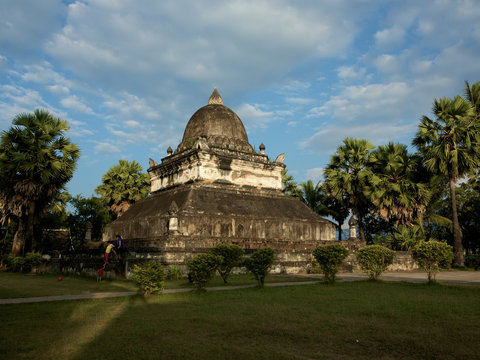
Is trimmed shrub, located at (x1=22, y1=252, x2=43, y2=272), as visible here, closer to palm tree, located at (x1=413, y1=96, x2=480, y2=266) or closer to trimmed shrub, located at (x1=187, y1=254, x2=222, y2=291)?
trimmed shrub, located at (x1=187, y1=254, x2=222, y2=291)

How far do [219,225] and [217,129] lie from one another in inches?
371

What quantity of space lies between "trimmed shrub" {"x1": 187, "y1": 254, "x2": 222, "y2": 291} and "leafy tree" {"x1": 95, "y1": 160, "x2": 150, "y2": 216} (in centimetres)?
2453

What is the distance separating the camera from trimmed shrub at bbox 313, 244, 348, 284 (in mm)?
13820

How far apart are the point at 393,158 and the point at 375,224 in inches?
493

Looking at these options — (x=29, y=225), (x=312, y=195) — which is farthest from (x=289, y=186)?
(x=29, y=225)

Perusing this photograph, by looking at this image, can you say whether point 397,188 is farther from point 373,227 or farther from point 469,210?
point 373,227

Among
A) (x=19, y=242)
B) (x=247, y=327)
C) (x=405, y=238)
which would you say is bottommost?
(x=247, y=327)

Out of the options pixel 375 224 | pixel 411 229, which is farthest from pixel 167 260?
pixel 375 224

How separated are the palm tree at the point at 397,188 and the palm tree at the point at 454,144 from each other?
257cm

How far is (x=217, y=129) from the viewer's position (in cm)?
2972

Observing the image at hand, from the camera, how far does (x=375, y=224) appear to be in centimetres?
4025

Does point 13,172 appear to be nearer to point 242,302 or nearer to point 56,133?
point 56,133

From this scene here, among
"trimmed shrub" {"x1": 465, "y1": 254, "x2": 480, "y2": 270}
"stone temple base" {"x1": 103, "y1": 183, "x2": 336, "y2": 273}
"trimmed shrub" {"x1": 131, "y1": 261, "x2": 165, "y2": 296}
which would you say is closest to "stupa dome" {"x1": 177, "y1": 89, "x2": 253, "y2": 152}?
"stone temple base" {"x1": 103, "y1": 183, "x2": 336, "y2": 273}

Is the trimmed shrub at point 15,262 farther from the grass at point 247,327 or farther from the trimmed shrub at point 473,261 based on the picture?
the trimmed shrub at point 473,261
